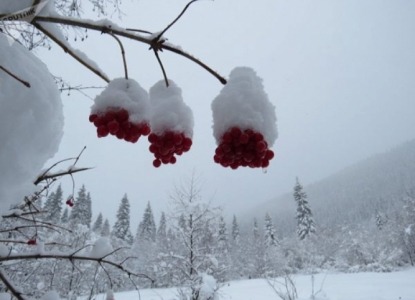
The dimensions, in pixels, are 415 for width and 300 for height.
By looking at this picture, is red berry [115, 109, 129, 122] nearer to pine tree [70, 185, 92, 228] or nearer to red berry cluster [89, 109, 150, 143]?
red berry cluster [89, 109, 150, 143]

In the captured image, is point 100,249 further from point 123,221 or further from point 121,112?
point 123,221

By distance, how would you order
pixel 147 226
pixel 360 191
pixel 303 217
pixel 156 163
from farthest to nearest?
pixel 360 191 → pixel 147 226 → pixel 303 217 → pixel 156 163

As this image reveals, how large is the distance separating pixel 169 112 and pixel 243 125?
1.07 feet

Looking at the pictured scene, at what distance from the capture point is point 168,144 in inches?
46.1

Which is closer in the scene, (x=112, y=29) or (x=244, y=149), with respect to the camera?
(x=112, y=29)

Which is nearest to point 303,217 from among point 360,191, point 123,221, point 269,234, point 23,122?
point 269,234

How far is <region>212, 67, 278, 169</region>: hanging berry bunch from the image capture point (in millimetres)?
1172

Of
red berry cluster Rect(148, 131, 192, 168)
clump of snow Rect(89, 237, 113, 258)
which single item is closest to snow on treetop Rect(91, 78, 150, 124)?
red berry cluster Rect(148, 131, 192, 168)

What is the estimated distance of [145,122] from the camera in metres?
1.20

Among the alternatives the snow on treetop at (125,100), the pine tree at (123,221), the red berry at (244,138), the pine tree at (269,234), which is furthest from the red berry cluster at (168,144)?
the pine tree at (269,234)

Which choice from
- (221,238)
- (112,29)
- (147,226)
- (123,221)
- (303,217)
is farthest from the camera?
(147,226)

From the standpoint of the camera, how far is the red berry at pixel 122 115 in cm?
116

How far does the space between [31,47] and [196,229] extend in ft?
31.5

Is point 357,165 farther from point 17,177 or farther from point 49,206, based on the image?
point 17,177
